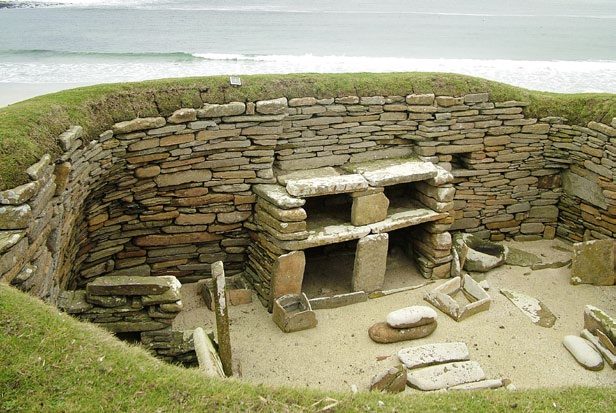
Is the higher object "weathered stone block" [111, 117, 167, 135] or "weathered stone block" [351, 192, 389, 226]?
"weathered stone block" [111, 117, 167, 135]

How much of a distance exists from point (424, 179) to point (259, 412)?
572 centimetres

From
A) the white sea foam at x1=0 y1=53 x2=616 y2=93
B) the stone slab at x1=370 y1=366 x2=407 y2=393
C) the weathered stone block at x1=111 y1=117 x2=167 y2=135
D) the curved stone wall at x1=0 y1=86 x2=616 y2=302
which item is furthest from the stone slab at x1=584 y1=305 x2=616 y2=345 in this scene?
the white sea foam at x1=0 y1=53 x2=616 y2=93

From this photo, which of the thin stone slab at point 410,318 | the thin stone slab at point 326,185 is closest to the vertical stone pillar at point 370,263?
the thin stone slab at point 326,185

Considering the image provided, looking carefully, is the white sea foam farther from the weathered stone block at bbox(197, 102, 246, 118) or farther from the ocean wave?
the weathered stone block at bbox(197, 102, 246, 118)

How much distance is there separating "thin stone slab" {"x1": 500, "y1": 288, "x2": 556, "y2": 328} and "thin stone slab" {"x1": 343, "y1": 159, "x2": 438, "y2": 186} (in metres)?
2.16

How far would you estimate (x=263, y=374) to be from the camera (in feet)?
22.4

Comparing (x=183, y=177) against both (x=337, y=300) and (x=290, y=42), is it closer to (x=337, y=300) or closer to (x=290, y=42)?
(x=337, y=300)

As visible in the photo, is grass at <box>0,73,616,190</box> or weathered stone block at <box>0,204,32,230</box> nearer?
weathered stone block at <box>0,204,32,230</box>

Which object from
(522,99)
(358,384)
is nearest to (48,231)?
(358,384)

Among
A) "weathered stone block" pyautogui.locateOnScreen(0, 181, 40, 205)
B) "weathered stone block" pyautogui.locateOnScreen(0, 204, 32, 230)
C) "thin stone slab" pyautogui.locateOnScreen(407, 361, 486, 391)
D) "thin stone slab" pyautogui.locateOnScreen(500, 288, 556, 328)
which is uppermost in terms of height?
"weathered stone block" pyautogui.locateOnScreen(0, 181, 40, 205)

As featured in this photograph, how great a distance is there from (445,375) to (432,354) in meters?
0.46

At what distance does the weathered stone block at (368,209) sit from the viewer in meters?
8.25

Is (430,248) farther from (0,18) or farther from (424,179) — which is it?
(0,18)

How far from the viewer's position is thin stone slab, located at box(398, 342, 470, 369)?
6.70m
